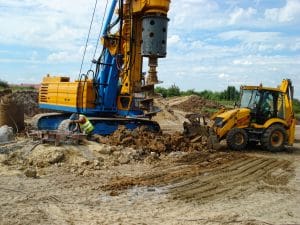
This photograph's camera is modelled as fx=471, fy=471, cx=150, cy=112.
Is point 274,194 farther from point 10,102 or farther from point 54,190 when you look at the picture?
point 10,102

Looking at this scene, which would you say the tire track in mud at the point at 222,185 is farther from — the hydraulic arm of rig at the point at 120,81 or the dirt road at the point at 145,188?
the hydraulic arm of rig at the point at 120,81

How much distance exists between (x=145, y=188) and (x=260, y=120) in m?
7.55

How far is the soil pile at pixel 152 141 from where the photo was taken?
13655 mm

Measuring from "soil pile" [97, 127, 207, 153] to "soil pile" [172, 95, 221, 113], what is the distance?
19.1 meters

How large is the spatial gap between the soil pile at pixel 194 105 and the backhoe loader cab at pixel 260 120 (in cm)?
1797

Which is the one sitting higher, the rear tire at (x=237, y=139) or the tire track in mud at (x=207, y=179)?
the rear tire at (x=237, y=139)

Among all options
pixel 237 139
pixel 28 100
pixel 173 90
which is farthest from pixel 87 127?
pixel 173 90

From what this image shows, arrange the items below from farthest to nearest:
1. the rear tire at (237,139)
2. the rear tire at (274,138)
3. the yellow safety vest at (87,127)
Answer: the rear tire at (274,138) → the rear tire at (237,139) → the yellow safety vest at (87,127)

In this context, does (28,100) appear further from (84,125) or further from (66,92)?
(84,125)

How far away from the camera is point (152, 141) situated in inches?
550

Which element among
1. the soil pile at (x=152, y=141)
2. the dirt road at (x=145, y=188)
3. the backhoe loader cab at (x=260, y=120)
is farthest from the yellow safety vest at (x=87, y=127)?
the backhoe loader cab at (x=260, y=120)

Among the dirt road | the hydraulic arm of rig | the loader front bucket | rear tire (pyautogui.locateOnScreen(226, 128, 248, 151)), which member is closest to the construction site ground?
the dirt road

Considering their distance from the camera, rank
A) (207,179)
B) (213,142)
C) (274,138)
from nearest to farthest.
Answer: (207,179) < (213,142) < (274,138)

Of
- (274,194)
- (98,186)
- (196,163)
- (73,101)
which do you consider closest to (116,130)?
(73,101)
